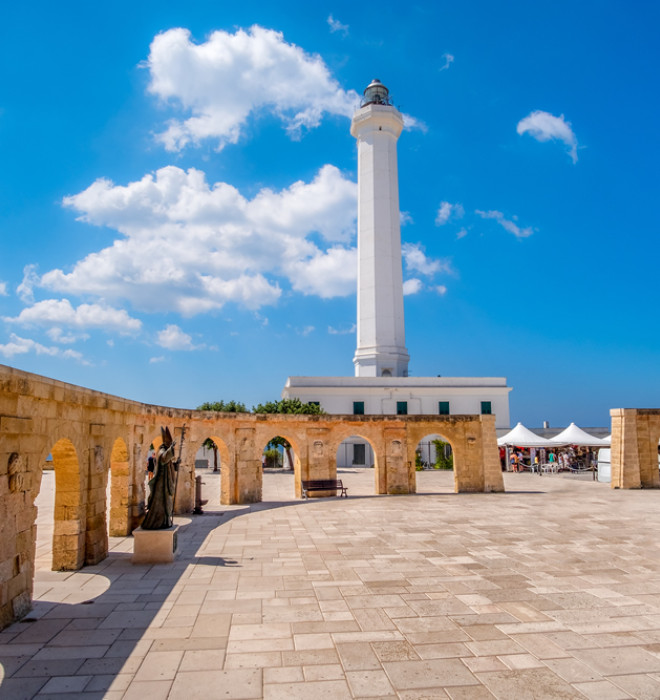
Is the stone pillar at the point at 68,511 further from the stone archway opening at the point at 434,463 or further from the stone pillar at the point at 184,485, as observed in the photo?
the stone archway opening at the point at 434,463

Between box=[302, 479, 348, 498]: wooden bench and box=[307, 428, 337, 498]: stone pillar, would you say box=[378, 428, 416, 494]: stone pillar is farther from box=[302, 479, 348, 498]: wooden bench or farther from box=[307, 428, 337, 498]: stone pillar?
box=[307, 428, 337, 498]: stone pillar

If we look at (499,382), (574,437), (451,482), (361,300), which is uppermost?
(361,300)

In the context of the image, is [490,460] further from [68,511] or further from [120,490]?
[68,511]

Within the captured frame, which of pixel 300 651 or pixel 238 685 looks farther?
pixel 300 651

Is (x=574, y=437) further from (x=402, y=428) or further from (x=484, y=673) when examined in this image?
(x=484, y=673)

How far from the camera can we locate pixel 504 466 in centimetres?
3303

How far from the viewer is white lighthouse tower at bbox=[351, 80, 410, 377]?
133ft

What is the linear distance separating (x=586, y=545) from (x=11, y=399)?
1100 centimetres

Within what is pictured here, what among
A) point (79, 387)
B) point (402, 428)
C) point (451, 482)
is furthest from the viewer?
point (451, 482)

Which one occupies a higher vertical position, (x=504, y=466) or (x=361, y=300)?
(x=361, y=300)

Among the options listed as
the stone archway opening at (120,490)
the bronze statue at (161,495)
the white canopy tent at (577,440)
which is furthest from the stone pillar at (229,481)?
the white canopy tent at (577,440)

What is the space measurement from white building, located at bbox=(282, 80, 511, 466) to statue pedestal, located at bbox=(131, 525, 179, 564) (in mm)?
29922

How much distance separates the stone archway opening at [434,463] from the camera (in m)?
28.3

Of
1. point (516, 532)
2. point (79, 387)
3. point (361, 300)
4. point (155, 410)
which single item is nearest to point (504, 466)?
point (361, 300)
